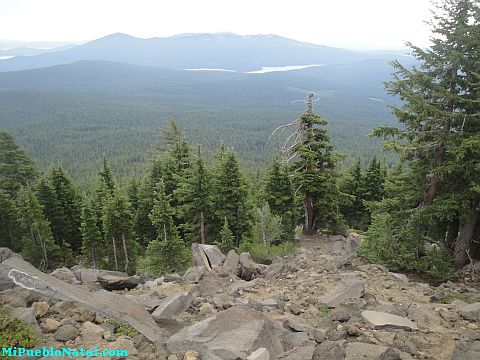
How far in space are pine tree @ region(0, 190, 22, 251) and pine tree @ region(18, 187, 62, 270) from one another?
6.35ft

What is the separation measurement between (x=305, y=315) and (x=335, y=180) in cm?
1913

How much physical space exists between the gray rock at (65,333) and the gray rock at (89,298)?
870 millimetres

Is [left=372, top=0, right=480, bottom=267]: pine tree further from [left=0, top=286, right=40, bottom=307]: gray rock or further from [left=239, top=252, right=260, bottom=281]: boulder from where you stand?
[left=0, top=286, right=40, bottom=307]: gray rock

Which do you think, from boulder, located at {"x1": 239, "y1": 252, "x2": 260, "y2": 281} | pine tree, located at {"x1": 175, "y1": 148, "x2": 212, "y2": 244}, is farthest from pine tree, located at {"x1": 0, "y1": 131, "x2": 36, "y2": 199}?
boulder, located at {"x1": 239, "y1": 252, "x2": 260, "y2": 281}

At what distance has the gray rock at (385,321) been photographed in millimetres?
7883

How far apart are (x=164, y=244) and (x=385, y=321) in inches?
707

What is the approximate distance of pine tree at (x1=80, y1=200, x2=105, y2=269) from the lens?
29.5 metres

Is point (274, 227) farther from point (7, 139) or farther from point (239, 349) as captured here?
point (7, 139)

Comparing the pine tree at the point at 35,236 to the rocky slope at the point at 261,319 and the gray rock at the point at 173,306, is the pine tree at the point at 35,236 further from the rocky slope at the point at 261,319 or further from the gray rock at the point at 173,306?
the gray rock at the point at 173,306

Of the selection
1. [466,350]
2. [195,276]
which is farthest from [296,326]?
[195,276]

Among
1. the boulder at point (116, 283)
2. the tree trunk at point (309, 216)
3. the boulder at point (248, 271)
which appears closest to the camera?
the boulder at point (116, 283)

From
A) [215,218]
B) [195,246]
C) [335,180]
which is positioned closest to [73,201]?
[215,218]

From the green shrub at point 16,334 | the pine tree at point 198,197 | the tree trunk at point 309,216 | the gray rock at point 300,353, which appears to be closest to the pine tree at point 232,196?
the pine tree at point 198,197

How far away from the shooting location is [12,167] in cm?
3550
